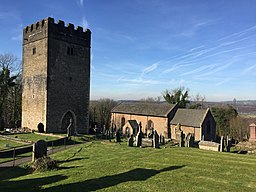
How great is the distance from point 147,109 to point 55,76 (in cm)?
1977

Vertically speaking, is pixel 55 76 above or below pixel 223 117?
above

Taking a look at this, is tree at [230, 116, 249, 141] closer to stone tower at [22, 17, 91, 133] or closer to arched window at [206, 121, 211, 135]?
arched window at [206, 121, 211, 135]

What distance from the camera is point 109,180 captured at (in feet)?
30.7

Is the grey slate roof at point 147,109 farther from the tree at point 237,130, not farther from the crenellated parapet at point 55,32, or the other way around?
the crenellated parapet at point 55,32

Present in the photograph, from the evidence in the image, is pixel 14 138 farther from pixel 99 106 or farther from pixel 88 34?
pixel 99 106

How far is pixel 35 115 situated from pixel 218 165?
22.7 metres

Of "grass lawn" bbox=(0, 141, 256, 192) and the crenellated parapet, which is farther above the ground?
the crenellated parapet

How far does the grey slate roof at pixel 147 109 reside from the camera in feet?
133

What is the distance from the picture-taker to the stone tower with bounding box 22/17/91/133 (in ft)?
89.8

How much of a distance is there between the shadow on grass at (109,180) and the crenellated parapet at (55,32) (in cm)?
2172

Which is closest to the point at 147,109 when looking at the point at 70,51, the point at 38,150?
the point at 70,51

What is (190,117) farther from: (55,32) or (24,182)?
(24,182)

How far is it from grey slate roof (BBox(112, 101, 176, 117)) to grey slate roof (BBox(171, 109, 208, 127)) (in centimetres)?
172

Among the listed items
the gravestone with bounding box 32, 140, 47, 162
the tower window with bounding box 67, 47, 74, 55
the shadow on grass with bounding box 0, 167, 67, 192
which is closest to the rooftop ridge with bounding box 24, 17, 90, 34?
the tower window with bounding box 67, 47, 74, 55
